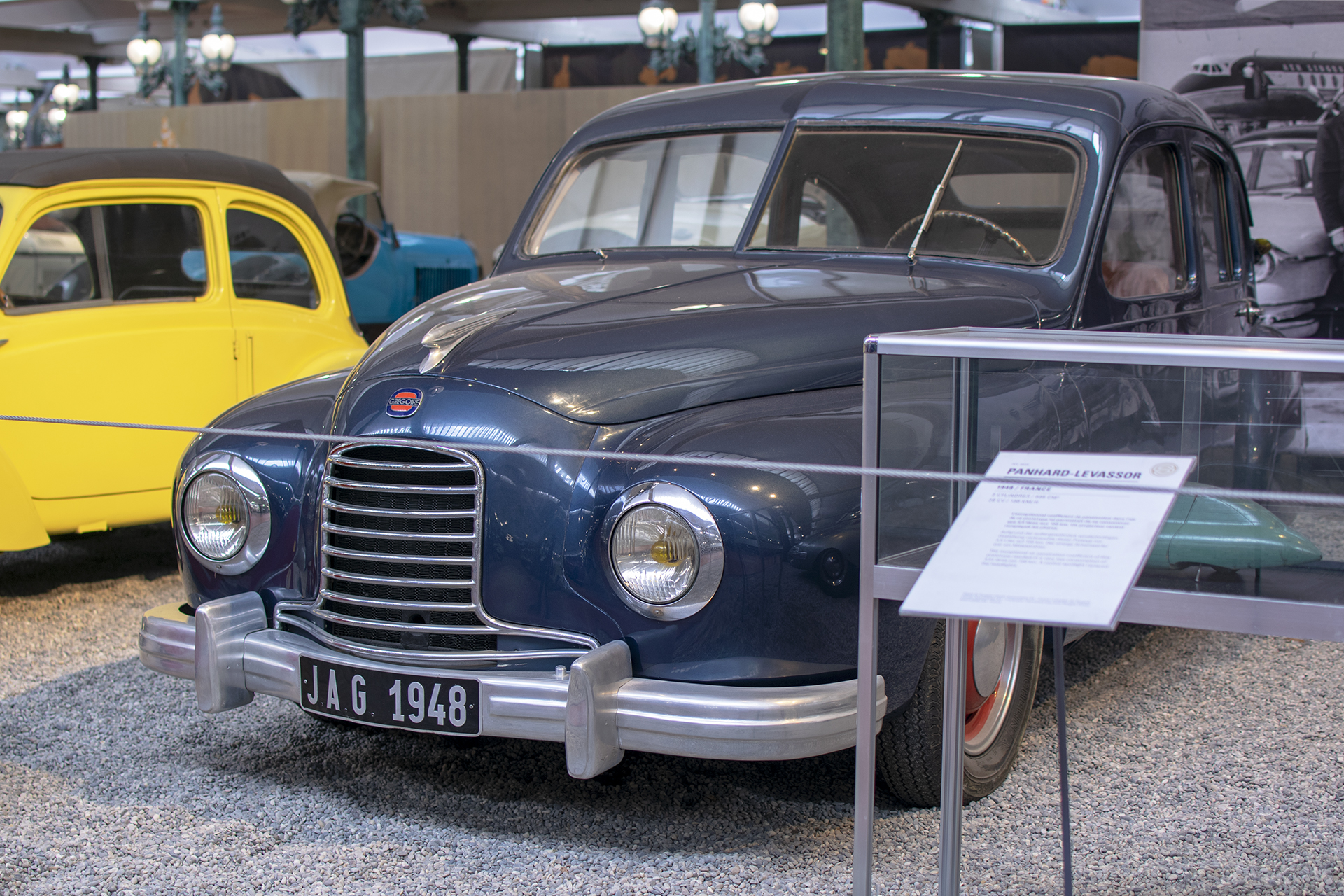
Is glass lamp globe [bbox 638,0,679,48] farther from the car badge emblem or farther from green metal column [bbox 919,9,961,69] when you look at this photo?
the car badge emblem

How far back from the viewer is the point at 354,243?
9906 millimetres

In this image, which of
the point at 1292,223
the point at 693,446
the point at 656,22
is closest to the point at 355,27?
the point at 656,22

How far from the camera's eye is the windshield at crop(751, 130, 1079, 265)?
3475 mm

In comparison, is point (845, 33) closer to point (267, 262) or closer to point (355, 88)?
point (267, 262)

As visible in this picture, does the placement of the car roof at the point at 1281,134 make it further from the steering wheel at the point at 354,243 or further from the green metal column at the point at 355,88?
the green metal column at the point at 355,88

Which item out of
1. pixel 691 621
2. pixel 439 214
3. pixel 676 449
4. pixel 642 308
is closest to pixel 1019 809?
pixel 691 621

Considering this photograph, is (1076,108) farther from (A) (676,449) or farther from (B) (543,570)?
(B) (543,570)

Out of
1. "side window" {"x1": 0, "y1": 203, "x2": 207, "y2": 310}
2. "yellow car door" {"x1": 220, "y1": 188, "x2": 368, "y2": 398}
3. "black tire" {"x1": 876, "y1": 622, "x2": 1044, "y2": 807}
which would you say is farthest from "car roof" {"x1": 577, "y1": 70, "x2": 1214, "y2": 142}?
"side window" {"x1": 0, "y1": 203, "x2": 207, "y2": 310}

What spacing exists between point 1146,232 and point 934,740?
181 cm

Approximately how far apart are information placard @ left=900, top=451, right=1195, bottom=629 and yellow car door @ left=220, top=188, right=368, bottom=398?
12.5 ft

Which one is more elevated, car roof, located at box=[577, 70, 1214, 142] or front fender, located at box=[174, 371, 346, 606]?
car roof, located at box=[577, 70, 1214, 142]

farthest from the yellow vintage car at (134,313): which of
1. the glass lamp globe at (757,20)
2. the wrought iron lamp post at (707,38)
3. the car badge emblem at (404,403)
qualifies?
the glass lamp globe at (757,20)

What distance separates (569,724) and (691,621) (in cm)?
29

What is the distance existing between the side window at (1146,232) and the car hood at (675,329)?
0.46 meters
